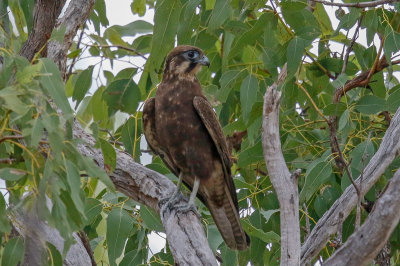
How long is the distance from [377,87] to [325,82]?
0.45 m

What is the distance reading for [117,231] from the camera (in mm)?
4871

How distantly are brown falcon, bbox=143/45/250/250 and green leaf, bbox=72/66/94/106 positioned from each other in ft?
1.35

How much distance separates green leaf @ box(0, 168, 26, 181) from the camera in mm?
3439

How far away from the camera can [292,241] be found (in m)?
3.69

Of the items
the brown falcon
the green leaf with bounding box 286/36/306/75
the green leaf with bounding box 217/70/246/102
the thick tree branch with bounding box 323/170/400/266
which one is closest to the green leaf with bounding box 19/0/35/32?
the brown falcon

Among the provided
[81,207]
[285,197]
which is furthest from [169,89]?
[81,207]

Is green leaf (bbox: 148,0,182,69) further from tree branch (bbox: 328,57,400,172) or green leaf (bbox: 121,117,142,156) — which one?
tree branch (bbox: 328,57,400,172)

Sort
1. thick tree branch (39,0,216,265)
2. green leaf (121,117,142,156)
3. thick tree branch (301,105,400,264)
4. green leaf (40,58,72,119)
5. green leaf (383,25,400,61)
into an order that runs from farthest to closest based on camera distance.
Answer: green leaf (121,117,142,156)
green leaf (383,25,400,61)
thick tree branch (39,0,216,265)
thick tree branch (301,105,400,264)
green leaf (40,58,72,119)

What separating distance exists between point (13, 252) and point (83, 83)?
81.4 inches

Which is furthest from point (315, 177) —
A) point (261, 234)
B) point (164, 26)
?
point (164, 26)

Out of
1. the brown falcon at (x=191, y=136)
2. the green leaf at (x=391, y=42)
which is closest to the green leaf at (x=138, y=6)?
the brown falcon at (x=191, y=136)

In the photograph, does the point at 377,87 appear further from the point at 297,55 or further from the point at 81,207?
the point at 81,207

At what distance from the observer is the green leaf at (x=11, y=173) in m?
3.44

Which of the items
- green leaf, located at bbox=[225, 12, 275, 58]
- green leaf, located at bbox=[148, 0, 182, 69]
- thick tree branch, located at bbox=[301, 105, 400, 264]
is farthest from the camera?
green leaf, located at bbox=[148, 0, 182, 69]
